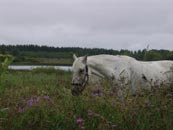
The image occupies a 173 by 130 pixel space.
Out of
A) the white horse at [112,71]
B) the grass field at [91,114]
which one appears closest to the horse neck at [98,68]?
the white horse at [112,71]

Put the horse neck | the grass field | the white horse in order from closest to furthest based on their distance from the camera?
the grass field, the white horse, the horse neck

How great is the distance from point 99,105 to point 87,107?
0.18 m

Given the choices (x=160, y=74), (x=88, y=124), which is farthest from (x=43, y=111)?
(x=160, y=74)

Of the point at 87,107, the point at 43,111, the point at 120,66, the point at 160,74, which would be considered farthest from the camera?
the point at 160,74

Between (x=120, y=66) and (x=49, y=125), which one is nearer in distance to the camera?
(x=49, y=125)

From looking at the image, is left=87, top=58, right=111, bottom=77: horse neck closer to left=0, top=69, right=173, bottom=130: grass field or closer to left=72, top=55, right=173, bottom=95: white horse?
left=72, top=55, right=173, bottom=95: white horse

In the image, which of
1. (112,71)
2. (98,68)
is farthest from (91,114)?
(98,68)

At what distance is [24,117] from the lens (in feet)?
17.5

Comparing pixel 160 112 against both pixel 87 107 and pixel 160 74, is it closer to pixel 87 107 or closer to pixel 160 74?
pixel 87 107

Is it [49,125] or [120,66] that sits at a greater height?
[120,66]

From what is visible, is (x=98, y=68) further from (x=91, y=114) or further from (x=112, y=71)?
(x=91, y=114)

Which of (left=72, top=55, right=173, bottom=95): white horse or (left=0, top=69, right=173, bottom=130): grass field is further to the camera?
(left=72, top=55, right=173, bottom=95): white horse

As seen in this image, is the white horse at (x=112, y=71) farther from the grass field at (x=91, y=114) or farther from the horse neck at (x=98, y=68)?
the grass field at (x=91, y=114)

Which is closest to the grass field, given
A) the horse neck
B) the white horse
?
the white horse
